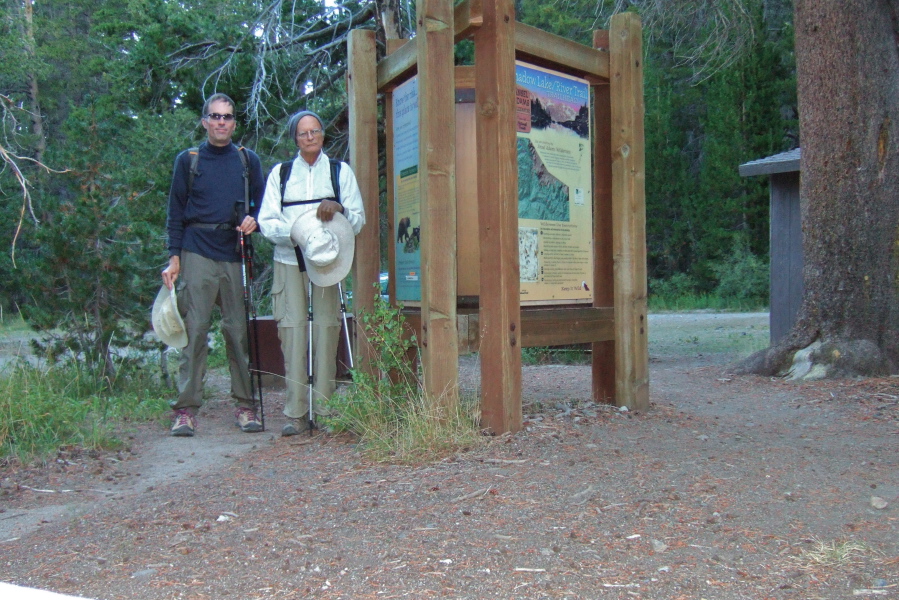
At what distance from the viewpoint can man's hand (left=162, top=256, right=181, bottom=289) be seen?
18.5 feet

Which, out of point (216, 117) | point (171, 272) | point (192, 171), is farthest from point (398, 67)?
point (171, 272)

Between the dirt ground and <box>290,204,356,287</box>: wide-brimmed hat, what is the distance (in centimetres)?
98

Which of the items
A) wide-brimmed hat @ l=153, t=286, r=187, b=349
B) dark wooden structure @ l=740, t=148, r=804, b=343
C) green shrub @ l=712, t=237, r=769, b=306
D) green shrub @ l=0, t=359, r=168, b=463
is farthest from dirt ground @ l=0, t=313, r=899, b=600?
green shrub @ l=712, t=237, r=769, b=306

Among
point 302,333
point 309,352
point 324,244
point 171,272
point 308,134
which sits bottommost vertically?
point 309,352

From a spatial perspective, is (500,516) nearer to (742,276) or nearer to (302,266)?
(302,266)

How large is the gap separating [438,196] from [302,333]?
4.87 ft

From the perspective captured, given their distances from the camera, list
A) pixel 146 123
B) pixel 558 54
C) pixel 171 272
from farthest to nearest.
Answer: pixel 146 123
pixel 171 272
pixel 558 54

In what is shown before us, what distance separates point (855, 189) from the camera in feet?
23.3

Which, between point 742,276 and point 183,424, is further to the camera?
point 742,276

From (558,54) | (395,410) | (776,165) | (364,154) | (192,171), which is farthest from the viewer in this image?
(776,165)

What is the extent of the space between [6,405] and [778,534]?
4.47 meters

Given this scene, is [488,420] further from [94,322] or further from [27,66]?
[27,66]

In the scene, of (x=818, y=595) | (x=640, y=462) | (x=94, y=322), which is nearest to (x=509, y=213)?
(x=640, y=462)

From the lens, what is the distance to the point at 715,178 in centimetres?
2662
